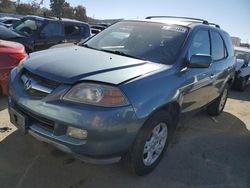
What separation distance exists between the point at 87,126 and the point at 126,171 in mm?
1030

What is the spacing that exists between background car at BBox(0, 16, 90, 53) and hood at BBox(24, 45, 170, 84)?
5131 mm

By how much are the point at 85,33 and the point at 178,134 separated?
6.05 m

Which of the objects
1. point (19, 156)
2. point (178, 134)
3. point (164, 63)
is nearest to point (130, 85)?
point (164, 63)

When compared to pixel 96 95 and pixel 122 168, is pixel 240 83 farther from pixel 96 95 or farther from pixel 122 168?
pixel 96 95

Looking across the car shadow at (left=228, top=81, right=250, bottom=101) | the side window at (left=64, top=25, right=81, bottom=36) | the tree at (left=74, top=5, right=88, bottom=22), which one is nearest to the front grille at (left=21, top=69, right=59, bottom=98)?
the side window at (left=64, top=25, right=81, bottom=36)

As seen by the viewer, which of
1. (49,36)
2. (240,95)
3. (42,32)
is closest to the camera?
(42,32)

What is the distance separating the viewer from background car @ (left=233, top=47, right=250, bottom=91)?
1002 cm

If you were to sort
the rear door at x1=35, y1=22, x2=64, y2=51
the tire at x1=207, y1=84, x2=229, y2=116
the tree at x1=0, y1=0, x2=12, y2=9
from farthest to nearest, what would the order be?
the tree at x1=0, y1=0, x2=12, y2=9 < the rear door at x1=35, y1=22, x2=64, y2=51 < the tire at x1=207, y1=84, x2=229, y2=116

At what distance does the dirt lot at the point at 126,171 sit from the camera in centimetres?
336

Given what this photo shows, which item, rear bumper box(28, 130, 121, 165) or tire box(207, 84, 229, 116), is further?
tire box(207, 84, 229, 116)

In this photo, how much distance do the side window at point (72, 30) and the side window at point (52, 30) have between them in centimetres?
22

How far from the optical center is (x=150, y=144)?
3.59m

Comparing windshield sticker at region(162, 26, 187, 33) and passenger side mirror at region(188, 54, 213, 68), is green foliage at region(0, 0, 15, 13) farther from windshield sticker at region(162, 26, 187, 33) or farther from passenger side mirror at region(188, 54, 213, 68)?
passenger side mirror at region(188, 54, 213, 68)

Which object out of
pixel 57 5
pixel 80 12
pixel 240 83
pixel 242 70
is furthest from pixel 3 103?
pixel 57 5
